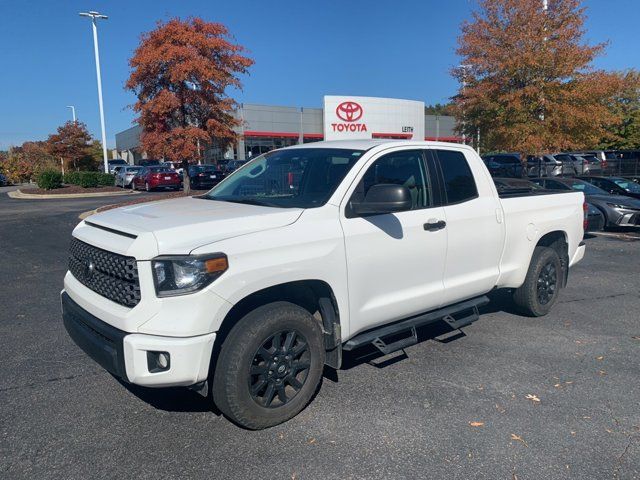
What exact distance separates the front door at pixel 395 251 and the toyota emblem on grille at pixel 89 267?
1.74 meters

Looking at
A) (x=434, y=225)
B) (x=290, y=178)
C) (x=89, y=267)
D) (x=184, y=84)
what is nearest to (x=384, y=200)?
(x=434, y=225)

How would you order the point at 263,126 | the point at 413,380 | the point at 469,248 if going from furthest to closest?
the point at 263,126 → the point at 469,248 → the point at 413,380

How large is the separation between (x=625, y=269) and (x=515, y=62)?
9.18m

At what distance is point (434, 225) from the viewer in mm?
4359

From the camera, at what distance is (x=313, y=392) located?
3.74 m

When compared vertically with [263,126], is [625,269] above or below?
below

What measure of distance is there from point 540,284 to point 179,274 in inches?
170

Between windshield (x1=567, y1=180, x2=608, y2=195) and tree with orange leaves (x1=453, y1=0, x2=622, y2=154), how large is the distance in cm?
295

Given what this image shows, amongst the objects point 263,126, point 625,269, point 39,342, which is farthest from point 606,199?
point 263,126

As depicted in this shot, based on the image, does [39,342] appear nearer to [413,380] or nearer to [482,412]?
[413,380]

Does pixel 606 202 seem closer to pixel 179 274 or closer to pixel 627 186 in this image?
pixel 627 186

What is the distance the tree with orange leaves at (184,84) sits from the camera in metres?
18.6

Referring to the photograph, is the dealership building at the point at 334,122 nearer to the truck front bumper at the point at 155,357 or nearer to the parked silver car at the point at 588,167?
the parked silver car at the point at 588,167

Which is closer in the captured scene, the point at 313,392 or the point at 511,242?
the point at 313,392
